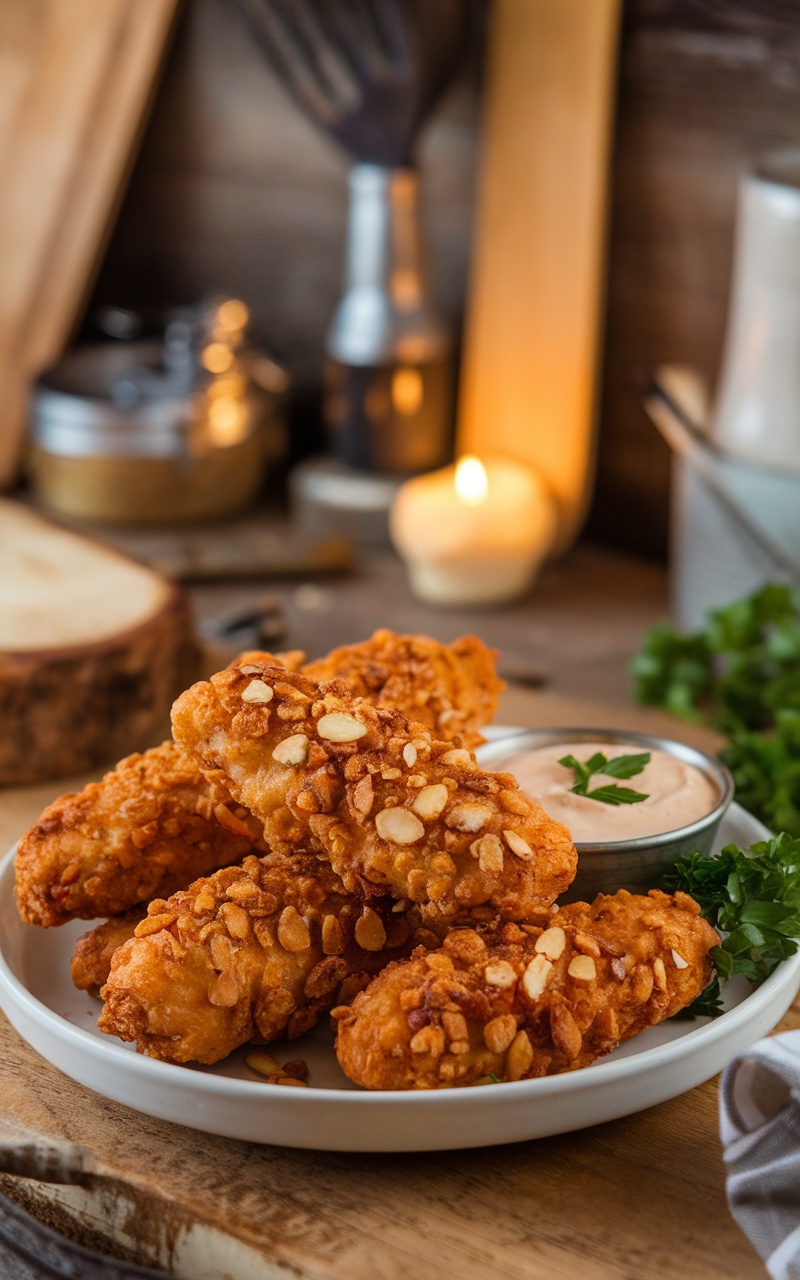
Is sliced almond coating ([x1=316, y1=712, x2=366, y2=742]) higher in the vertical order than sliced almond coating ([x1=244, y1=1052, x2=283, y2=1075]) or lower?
higher

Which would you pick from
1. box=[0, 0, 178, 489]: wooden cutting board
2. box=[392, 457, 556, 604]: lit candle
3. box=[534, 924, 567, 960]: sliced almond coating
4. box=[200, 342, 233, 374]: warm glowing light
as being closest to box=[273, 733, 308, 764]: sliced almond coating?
box=[534, 924, 567, 960]: sliced almond coating

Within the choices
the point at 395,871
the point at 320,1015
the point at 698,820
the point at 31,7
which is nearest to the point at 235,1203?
the point at 320,1015

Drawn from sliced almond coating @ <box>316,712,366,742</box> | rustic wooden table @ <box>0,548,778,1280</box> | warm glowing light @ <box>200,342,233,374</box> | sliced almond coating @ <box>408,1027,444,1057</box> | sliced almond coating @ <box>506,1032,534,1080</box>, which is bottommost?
rustic wooden table @ <box>0,548,778,1280</box>

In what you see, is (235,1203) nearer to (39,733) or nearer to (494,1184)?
(494,1184)

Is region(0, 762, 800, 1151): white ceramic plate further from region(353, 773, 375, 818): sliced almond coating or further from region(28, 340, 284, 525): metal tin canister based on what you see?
region(28, 340, 284, 525): metal tin canister

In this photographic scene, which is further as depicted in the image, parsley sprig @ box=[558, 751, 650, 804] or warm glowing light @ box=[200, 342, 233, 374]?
warm glowing light @ box=[200, 342, 233, 374]

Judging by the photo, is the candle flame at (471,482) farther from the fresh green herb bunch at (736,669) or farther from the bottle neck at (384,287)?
the fresh green herb bunch at (736,669)
